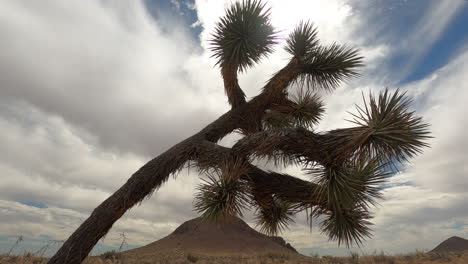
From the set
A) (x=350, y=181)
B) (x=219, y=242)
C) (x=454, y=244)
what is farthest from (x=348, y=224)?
(x=454, y=244)

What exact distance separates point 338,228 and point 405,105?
311 centimetres

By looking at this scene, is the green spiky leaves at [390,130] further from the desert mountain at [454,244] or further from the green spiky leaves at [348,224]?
the desert mountain at [454,244]

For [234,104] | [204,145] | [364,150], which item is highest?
[234,104]

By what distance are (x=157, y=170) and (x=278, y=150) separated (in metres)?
2.55

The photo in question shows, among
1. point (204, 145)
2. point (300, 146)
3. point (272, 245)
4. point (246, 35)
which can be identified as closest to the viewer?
point (300, 146)

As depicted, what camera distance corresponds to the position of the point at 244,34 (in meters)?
7.49

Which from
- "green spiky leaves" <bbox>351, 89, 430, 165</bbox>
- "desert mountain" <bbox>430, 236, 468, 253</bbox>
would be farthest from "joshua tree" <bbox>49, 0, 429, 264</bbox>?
"desert mountain" <bbox>430, 236, 468, 253</bbox>

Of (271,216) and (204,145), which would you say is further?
(271,216)

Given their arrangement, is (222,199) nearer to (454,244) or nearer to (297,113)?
(297,113)

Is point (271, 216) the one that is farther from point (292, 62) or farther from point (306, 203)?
point (292, 62)

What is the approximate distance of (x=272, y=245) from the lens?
31.5 metres

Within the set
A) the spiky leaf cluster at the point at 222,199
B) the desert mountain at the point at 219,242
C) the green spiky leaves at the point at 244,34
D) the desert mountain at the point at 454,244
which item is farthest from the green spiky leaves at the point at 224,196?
the desert mountain at the point at 454,244

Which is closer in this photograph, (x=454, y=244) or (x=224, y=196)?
(x=224, y=196)

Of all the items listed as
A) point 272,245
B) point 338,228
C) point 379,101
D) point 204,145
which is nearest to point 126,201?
point 204,145
